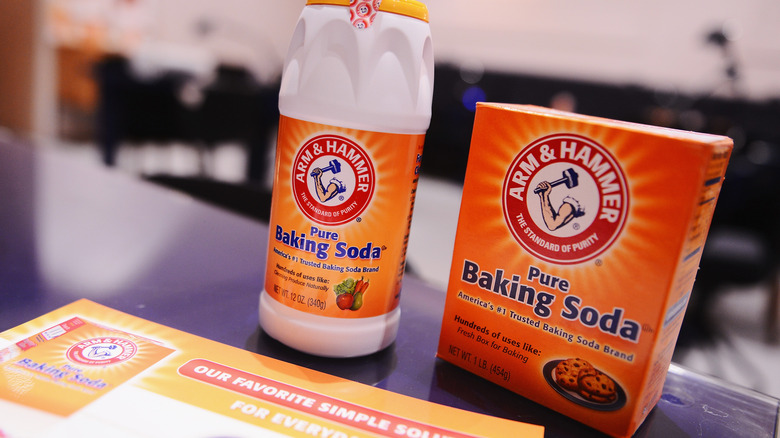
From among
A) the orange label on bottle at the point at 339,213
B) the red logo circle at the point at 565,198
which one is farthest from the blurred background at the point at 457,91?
the red logo circle at the point at 565,198

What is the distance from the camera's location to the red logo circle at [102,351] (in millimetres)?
376

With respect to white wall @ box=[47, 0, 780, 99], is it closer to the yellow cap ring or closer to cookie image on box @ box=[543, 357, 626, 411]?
the yellow cap ring

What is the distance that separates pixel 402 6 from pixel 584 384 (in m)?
0.33

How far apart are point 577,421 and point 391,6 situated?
37 centimetres

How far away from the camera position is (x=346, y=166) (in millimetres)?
413

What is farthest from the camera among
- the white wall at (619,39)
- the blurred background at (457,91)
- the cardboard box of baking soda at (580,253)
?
the white wall at (619,39)

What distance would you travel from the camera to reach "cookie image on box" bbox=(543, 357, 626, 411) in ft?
1.28

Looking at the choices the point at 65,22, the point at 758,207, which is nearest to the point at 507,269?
the point at 758,207

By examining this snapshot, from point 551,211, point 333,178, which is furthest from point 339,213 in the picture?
point 551,211

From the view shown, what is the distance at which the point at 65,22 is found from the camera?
4.98 meters

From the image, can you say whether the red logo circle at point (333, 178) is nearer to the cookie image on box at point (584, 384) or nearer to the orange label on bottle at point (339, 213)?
the orange label on bottle at point (339, 213)

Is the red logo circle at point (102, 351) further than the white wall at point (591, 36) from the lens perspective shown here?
No

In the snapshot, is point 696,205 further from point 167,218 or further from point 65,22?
point 65,22

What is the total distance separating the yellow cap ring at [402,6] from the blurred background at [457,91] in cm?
64
